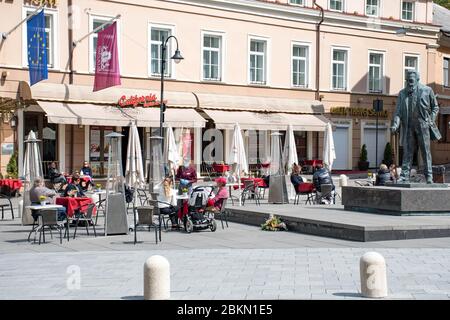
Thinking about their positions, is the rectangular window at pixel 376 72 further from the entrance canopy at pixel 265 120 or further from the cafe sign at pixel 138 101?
the cafe sign at pixel 138 101

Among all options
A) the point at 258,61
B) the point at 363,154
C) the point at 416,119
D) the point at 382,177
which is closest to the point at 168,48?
the point at 258,61

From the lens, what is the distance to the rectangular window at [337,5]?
39237 mm

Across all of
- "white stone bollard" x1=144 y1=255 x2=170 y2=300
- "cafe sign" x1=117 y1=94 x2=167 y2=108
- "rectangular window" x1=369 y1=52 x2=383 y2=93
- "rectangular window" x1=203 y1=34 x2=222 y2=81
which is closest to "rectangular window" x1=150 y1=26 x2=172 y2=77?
"cafe sign" x1=117 y1=94 x2=167 y2=108

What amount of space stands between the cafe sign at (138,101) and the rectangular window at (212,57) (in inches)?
147

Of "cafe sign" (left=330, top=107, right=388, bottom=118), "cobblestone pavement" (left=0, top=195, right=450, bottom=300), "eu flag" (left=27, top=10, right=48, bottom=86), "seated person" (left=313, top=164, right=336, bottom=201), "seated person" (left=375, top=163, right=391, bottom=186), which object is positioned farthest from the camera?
"cafe sign" (left=330, top=107, right=388, bottom=118)

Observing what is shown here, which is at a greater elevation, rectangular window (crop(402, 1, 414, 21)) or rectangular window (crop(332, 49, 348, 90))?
rectangular window (crop(402, 1, 414, 21))

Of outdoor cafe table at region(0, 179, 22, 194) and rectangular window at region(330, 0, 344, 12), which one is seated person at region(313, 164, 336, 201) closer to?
outdoor cafe table at region(0, 179, 22, 194)

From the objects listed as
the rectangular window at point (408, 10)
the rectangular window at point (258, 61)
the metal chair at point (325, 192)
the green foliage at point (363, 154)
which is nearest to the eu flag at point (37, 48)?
the metal chair at point (325, 192)

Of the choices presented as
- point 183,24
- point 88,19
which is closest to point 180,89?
point 183,24

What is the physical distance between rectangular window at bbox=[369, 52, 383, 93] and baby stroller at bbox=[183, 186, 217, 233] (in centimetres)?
2551

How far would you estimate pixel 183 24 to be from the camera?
109 feet

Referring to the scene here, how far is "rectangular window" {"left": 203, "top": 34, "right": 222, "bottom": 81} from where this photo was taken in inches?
1356

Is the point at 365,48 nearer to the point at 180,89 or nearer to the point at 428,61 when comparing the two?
the point at 428,61

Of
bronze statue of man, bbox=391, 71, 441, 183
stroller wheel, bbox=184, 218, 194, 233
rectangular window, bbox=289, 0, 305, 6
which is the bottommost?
stroller wheel, bbox=184, 218, 194, 233
